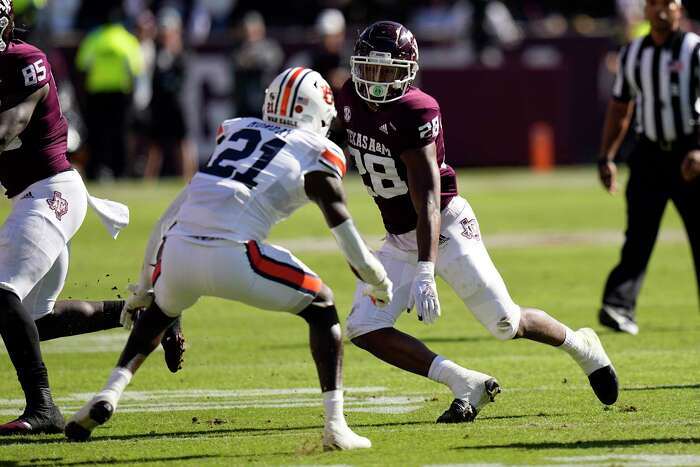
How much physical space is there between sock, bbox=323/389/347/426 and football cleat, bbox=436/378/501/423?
74 centimetres

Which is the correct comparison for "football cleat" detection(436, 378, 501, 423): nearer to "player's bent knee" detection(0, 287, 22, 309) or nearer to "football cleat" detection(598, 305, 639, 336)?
"player's bent knee" detection(0, 287, 22, 309)

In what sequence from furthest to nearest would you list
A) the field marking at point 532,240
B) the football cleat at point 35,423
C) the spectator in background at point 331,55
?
1. the spectator in background at point 331,55
2. the field marking at point 532,240
3. the football cleat at point 35,423

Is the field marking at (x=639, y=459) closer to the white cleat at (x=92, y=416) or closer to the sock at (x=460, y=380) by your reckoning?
the sock at (x=460, y=380)

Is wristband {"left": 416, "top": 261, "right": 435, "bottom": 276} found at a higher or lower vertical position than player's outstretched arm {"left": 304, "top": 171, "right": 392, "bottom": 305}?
lower

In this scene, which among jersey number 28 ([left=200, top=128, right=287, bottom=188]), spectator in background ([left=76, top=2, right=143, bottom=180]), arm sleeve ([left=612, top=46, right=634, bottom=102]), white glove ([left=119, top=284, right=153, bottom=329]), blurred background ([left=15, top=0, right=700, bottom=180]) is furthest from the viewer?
blurred background ([left=15, top=0, right=700, bottom=180])

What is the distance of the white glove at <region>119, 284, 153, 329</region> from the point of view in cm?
593

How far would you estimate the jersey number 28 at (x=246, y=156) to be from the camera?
5547mm

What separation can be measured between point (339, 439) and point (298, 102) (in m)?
1.25

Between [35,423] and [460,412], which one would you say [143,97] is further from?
[460,412]

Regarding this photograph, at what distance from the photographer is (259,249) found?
18.0ft

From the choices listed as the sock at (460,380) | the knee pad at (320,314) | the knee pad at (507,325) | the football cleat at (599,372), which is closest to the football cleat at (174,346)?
the knee pad at (320,314)

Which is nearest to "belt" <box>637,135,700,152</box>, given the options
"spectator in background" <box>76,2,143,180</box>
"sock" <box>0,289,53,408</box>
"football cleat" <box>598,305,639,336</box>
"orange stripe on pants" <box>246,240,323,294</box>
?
"football cleat" <box>598,305,639,336</box>

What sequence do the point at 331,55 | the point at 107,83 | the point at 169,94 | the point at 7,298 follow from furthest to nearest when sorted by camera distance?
the point at 169,94 → the point at 107,83 → the point at 331,55 → the point at 7,298

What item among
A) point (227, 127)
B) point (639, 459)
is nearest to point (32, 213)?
point (227, 127)
